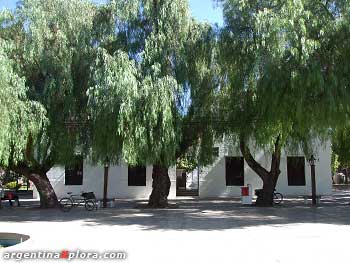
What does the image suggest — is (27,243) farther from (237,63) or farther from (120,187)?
(120,187)

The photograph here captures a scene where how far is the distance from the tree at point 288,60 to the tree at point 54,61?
18.8ft

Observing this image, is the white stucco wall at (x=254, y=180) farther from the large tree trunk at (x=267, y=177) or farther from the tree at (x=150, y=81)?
the tree at (x=150, y=81)

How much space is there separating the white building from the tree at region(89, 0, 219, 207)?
1044cm

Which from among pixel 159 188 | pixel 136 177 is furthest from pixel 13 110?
pixel 136 177

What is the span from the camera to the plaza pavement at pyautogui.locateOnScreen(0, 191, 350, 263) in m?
9.24

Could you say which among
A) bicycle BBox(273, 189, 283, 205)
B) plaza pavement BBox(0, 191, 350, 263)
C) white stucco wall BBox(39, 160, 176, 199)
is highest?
white stucco wall BBox(39, 160, 176, 199)

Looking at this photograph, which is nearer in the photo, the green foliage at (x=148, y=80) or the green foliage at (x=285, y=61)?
the green foliage at (x=285, y=61)

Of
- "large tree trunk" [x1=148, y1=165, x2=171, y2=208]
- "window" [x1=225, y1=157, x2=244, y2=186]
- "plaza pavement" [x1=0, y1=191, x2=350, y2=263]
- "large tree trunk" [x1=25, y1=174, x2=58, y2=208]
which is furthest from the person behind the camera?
"window" [x1=225, y1=157, x2=244, y2=186]

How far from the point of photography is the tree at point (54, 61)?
17.9 metres

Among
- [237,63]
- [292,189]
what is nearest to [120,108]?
[237,63]

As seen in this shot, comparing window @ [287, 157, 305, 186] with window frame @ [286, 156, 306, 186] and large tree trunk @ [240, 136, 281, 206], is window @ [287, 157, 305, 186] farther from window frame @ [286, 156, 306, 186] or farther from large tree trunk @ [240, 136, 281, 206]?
large tree trunk @ [240, 136, 281, 206]


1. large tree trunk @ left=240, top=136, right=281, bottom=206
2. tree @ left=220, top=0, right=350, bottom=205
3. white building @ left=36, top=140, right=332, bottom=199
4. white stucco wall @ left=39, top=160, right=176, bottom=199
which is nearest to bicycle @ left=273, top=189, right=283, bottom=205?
large tree trunk @ left=240, top=136, right=281, bottom=206

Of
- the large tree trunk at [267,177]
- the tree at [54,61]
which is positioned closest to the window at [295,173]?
the large tree trunk at [267,177]

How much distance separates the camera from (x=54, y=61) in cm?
1814
